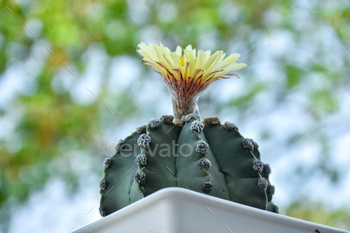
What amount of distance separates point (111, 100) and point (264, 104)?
22.4 inches

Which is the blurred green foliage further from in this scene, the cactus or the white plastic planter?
the white plastic planter

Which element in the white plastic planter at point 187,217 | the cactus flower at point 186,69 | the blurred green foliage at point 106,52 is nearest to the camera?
Answer: the white plastic planter at point 187,217

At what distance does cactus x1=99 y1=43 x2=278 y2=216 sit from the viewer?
1.57ft

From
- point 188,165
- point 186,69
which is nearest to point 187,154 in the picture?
point 188,165

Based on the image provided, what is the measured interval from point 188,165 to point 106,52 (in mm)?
1334

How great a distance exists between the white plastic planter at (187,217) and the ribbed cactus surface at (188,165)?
0.04m

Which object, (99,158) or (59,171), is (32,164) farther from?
(99,158)

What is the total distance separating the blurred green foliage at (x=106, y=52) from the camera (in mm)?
1667

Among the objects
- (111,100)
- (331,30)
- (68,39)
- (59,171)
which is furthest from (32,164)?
(331,30)

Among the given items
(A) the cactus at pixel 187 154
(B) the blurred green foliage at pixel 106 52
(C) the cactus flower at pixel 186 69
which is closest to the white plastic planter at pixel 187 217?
(A) the cactus at pixel 187 154

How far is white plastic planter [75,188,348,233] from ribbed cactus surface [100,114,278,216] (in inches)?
1.6

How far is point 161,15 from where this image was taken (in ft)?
5.97

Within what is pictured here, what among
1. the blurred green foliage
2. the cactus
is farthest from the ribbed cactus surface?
the blurred green foliage

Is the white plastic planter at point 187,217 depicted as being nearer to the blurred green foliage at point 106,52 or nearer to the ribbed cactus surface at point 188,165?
the ribbed cactus surface at point 188,165
